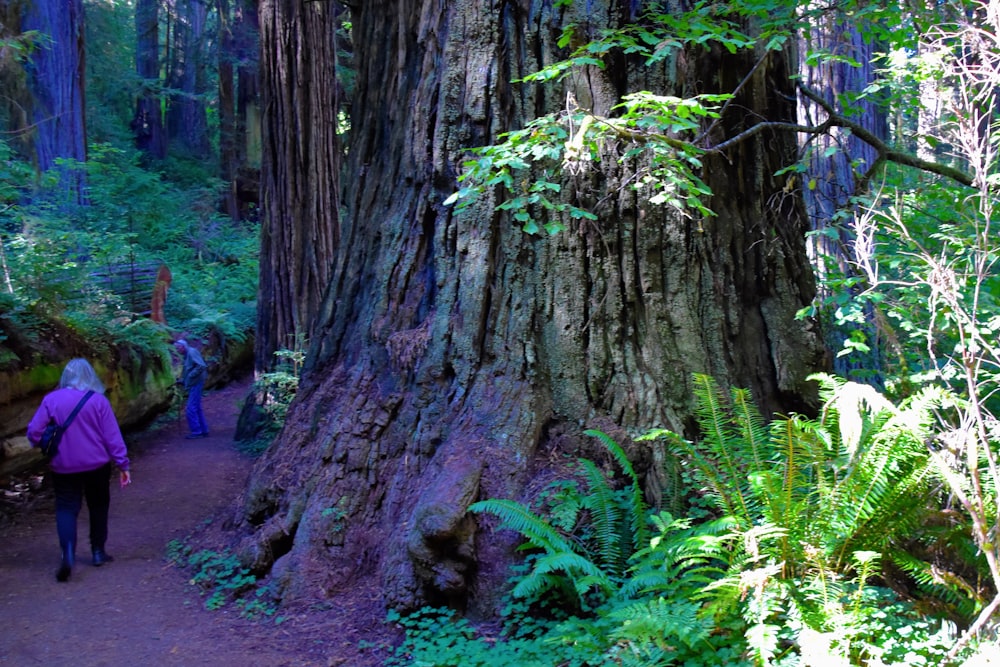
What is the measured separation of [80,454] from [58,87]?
1267cm

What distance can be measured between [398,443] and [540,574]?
1.76 m

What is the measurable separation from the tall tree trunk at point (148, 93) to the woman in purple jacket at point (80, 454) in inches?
892

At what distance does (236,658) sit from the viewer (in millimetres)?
4961

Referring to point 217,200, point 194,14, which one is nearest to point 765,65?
point 217,200

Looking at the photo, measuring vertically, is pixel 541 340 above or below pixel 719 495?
above

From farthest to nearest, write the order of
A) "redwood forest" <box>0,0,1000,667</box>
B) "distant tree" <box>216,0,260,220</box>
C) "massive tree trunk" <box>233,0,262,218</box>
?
1. "massive tree trunk" <box>233,0,262,218</box>
2. "distant tree" <box>216,0,260,220</box>
3. "redwood forest" <box>0,0,1000,667</box>

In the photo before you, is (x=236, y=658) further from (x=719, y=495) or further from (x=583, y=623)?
(x=719, y=495)

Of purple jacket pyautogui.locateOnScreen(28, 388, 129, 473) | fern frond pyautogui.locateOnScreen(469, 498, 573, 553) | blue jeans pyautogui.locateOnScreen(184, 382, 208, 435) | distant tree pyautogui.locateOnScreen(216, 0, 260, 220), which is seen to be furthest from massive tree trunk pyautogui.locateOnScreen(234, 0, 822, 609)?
distant tree pyautogui.locateOnScreen(216, 0, 260, 220)

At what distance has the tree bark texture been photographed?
1102 cm

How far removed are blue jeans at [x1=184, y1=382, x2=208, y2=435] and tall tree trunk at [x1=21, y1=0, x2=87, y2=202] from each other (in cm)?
604

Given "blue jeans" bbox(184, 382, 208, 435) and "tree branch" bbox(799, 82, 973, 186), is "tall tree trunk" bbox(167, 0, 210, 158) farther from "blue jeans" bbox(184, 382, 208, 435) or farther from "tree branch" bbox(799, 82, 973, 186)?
"tree branch" bbox(799, 82, 973, 186)

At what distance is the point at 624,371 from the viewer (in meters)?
5.57

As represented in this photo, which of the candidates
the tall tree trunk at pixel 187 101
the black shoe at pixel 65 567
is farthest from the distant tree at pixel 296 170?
the tall tree trunk at pixel 187 101

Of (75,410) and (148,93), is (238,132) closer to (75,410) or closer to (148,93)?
(148,93)
